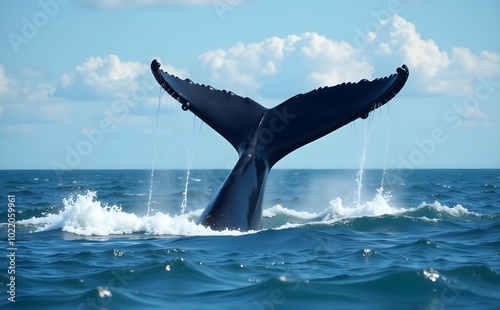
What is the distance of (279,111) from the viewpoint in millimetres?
14203

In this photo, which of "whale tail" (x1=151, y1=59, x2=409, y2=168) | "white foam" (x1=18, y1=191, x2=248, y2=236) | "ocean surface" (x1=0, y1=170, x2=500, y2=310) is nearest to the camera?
"ocean surface" (x1=0, y1=170, x2=500, y2=310)

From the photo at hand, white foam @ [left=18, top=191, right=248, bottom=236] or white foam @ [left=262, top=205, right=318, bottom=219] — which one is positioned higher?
white foam @ [left=262, top=205, right=318, bottom=219]

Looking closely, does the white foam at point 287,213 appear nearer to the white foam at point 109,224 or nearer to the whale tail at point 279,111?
the white foam at point 109,224

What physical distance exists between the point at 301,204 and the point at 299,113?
594 inches

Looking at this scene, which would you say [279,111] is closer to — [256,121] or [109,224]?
[256,121]

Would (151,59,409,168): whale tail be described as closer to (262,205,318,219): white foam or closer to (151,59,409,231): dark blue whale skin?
(151,59,409,231): dark blue whale skin

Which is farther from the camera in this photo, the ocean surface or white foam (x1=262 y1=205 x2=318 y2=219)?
white foam (x1=262 y1=205 x2=318 y2=219)

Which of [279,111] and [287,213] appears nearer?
[279,111]

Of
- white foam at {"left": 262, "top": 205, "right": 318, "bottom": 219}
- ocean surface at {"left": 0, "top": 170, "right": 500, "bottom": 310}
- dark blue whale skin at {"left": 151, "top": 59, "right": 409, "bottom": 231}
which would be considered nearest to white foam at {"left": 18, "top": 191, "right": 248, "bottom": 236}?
ocean surface at {"left": 0, "top": 170, "right": 500, "bottom": 310}

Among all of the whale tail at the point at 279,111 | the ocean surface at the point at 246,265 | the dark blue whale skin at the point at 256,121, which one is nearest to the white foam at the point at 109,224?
the ocean surface at the point at 246,265

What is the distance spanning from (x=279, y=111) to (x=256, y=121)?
436 millimetres

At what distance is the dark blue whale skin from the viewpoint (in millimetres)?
13352

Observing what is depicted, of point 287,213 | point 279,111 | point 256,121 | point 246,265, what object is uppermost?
point 279,111

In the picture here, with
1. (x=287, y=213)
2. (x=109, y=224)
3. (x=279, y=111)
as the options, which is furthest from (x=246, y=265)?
(x=287, y=213)
